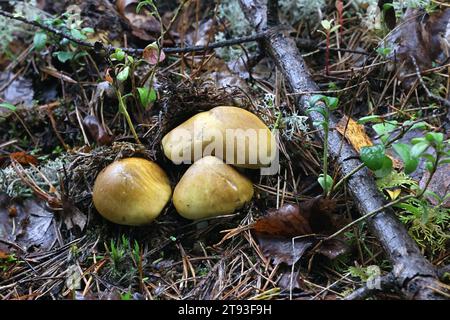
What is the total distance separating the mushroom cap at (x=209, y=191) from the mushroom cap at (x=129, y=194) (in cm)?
10

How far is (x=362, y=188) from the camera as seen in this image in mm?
2062

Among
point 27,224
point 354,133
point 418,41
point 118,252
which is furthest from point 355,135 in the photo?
point 27,224

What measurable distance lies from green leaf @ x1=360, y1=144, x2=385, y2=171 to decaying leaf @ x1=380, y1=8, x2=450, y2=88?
1039 mm

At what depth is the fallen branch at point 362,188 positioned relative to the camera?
171cm

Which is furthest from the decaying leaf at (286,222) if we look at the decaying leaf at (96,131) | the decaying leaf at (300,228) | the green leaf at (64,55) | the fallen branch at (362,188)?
the green leaf at (64,55)

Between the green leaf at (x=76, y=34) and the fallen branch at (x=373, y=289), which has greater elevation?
the green leaf at (x=76, y=34)

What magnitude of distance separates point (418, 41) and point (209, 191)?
1.61 m

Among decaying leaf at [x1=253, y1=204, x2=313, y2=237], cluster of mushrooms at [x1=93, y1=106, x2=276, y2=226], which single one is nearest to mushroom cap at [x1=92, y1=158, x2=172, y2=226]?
cluster of mushrooms at [x1=93, y1=106, x2=276, y2=226]

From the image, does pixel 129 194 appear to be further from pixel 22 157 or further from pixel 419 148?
pixel 419 148

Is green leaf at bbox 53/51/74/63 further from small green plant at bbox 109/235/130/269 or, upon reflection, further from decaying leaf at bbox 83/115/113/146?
small green plant at bbox 109/235/130/269

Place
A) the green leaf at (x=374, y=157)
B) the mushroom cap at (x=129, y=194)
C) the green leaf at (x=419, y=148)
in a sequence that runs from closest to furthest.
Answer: the green leaf at (x=419, y=148)
the green leaf at (x=374, y=157)
the mushroom cap at (x=129, y=194)

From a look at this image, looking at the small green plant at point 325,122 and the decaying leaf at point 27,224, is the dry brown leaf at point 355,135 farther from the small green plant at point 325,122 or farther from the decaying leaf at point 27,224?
the decaying leaf at point 27,224
